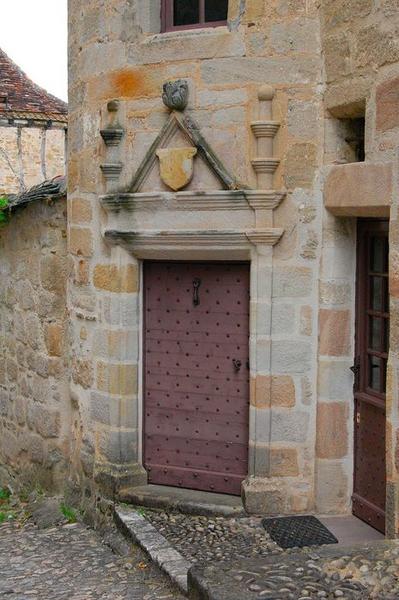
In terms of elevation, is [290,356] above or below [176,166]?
below

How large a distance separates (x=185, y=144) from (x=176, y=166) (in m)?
0.16

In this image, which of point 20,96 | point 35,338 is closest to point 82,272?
point 35,338

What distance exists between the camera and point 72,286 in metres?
6.96

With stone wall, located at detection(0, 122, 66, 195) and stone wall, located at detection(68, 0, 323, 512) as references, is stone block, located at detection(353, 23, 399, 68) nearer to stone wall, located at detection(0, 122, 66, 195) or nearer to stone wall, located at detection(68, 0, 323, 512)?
stone wall, located at detection(68, 0, 323, 512)

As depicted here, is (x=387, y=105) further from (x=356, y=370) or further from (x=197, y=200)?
(x=356, y=370)

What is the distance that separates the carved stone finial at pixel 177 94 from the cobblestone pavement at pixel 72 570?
3.02m

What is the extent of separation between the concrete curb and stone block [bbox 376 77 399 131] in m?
2.76

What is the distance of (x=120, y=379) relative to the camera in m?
6.39

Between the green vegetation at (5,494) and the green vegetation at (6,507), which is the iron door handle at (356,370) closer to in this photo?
the green vegetation at (6,507)

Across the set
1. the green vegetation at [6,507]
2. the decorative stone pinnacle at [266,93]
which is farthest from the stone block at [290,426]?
the green vegetation at [6,507]

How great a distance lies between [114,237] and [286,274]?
1.30 metres

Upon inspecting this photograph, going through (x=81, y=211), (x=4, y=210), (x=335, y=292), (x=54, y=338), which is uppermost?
(x=4, y=210)

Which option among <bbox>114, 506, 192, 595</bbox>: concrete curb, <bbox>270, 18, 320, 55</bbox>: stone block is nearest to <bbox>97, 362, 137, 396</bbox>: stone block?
<bbox>114, 506, 192, 595</bbox>: concrete curb

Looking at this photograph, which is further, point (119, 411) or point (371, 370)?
point (119, 411)
